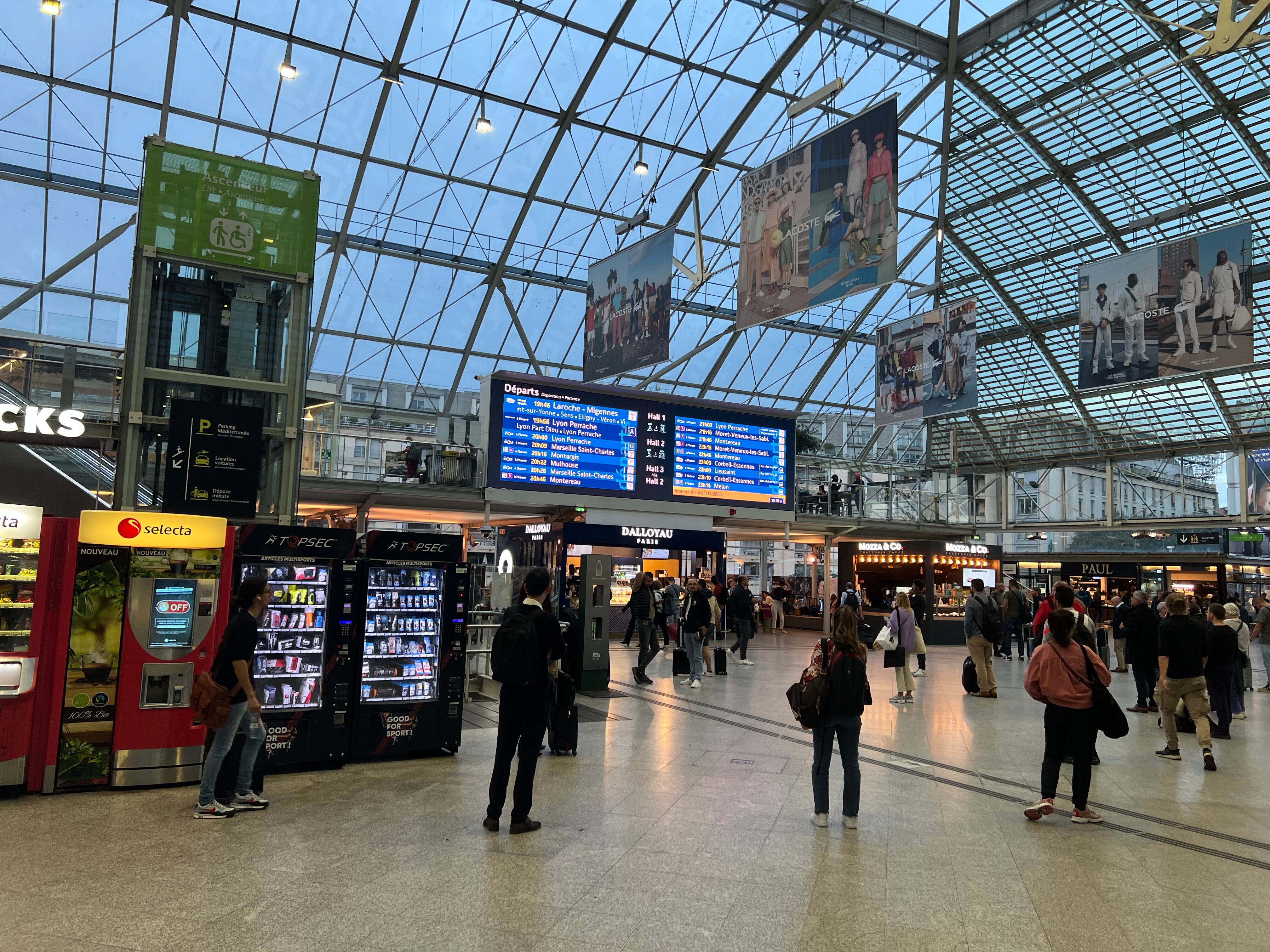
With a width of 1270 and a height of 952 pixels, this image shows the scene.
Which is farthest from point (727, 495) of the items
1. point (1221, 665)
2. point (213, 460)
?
point (213, 460)

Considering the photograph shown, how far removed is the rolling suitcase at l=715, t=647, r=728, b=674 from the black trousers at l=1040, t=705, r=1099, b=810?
27.6 ft

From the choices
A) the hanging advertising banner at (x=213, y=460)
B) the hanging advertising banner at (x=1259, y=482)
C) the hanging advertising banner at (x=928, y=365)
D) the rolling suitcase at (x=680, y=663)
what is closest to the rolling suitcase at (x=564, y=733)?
the hanging advertising banner at (x=213, y=460)

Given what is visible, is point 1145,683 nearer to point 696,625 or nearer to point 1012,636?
point 696,625

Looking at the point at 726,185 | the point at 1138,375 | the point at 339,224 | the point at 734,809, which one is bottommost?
the point at 734,809

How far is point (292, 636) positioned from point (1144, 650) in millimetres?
9861

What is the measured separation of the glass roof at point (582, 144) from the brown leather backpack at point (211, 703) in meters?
14.7

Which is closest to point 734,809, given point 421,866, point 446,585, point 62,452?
point 421,866

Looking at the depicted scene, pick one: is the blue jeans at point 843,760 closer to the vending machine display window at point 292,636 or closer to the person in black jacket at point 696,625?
the vending machine display window at point 292,636

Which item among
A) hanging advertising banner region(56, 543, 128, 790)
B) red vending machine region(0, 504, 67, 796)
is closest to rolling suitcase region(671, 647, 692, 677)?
hanging advertising banner region(56, 543, 128, 790)

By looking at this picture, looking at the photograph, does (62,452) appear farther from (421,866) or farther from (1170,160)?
(1170,160)

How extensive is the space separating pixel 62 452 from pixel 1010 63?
21.7m

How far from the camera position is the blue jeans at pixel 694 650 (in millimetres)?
13016

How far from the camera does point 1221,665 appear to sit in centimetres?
977

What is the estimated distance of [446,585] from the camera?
8.28 meters
